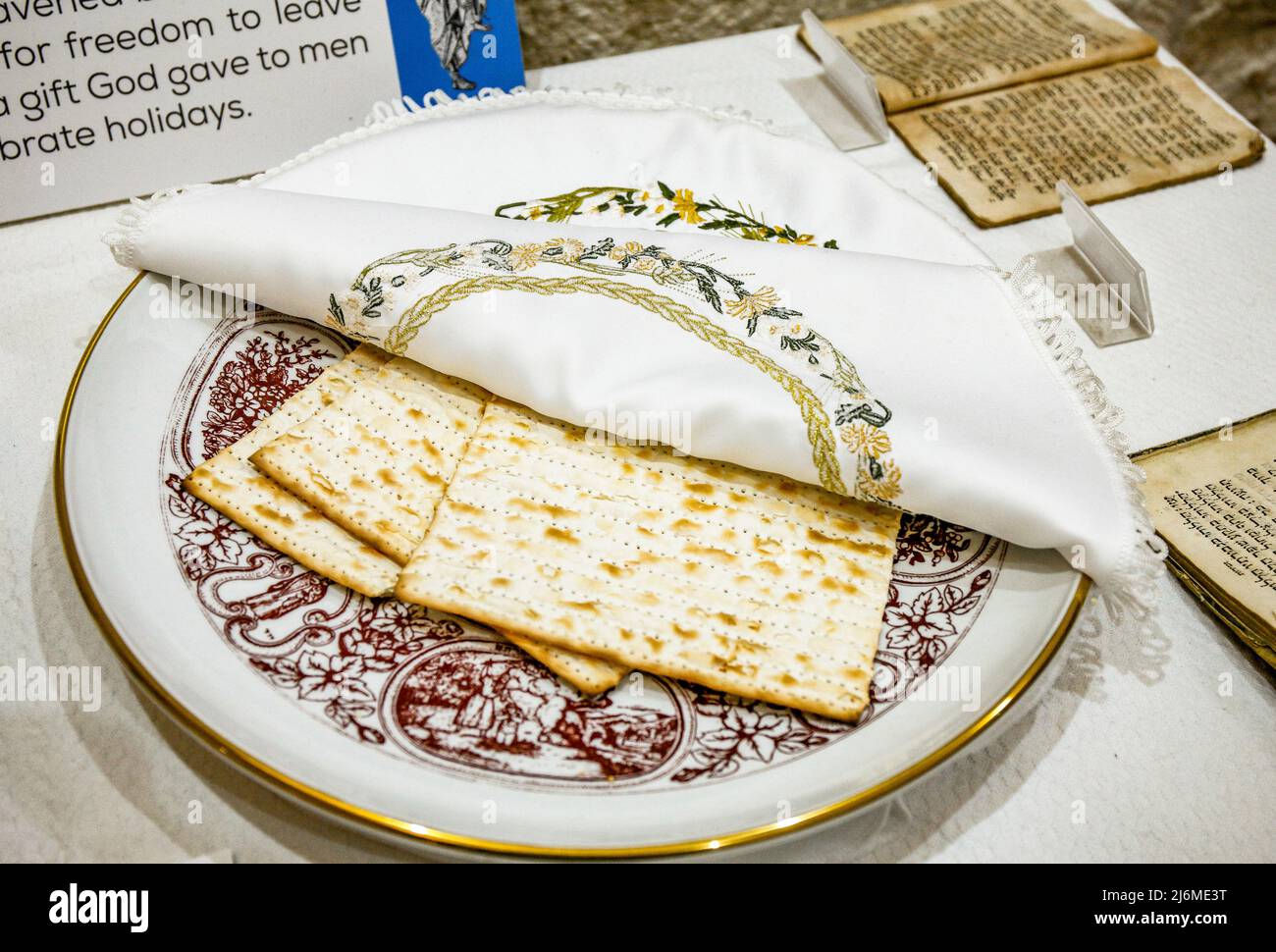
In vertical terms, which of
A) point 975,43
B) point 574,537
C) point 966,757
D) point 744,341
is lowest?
point 966,757

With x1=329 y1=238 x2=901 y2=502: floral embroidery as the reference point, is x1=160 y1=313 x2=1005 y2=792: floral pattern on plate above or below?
below

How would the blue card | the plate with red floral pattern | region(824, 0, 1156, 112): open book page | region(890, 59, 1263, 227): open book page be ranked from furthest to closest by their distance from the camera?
region(824, 0, 1156, 112): open book page, region(890, 59, 1263, 227): open book page, the blue card, the plate with red floral pattern

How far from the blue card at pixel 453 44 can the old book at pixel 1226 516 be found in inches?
38.0

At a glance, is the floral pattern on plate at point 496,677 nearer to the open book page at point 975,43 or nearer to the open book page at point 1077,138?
the open book page at point 1077,138

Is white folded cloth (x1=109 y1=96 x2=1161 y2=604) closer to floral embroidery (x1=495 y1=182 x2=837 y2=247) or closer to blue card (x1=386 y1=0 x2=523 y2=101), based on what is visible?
floral embroidery (x1=495 y1=182 x2=837 y2=247)

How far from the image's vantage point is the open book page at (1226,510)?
1.00 meters

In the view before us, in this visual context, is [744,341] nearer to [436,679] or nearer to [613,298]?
[613,298]

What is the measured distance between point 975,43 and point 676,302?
39.5 inches

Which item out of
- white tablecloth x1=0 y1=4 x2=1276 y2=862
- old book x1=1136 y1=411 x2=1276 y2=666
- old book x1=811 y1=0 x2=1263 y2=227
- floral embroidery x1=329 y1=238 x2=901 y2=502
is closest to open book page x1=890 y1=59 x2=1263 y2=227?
old book x1=811 y1=0 x2=1263 y2=227

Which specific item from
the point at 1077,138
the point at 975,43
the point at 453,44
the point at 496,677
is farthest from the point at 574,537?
the point at 975,43

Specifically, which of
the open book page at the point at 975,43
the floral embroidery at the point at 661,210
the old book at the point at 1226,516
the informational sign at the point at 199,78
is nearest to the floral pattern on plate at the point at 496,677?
the old book at the point at 1226,516

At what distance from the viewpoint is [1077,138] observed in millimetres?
1516

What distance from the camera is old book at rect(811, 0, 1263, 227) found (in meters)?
1.46

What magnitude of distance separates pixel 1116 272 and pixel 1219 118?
48 centimetres
